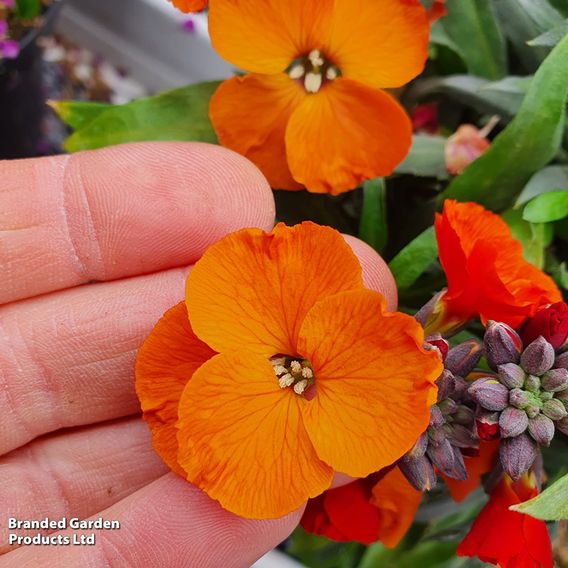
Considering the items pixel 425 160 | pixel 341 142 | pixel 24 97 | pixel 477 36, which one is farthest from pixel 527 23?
pixel 24 97

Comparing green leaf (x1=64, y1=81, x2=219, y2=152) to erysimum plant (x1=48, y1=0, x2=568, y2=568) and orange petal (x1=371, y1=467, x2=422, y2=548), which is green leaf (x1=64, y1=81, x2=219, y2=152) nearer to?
erysimum plant (x1=48, y1=0, x2=568, y2=568)

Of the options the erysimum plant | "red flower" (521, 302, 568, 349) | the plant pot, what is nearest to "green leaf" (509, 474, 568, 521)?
the erysimum plant

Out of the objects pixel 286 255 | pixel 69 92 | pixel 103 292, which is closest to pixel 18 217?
pixel 103 292

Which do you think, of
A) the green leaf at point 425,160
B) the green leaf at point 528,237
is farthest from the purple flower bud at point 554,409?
the green leaf at point 425,160

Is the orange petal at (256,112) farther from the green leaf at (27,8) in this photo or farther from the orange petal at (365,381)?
the green leaf at (27,8)

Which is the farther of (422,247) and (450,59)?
(450,59)

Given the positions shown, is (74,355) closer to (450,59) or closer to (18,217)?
(18,217)
